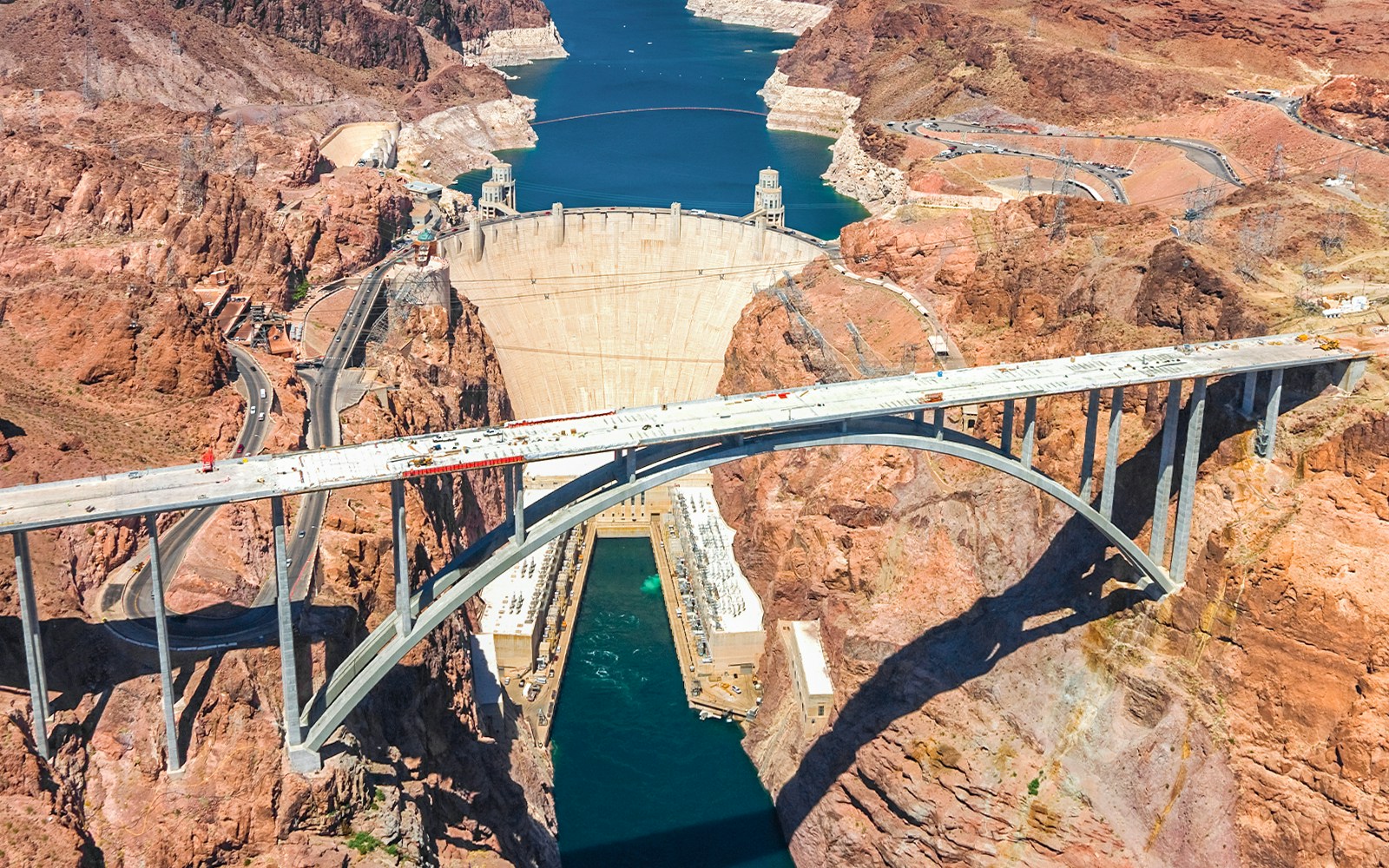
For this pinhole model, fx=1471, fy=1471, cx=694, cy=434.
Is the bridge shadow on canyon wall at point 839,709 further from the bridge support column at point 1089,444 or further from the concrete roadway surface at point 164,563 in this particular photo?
the bridge support column at point 1089,444

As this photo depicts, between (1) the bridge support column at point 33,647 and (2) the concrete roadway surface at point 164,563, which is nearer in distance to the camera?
(1) the bridge support column at point 33,647

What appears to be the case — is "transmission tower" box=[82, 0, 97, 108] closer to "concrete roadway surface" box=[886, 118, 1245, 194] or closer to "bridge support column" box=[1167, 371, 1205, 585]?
"concrete roadway surface" box=[886, 118, 1245, 194]


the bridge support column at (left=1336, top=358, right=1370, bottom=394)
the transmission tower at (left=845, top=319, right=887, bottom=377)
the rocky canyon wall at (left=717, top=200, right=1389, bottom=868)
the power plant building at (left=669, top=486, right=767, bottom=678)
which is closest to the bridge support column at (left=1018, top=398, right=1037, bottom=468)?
the rocky canyon wall at (left=717, top=200, right=1389, bottom=868)

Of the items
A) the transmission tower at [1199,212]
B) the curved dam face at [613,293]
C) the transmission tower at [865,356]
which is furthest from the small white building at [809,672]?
the curved dam face at [613,293]

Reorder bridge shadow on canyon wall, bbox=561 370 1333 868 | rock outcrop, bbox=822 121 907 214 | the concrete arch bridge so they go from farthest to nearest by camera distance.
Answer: rock outcrop, bbox=822 121 907 214 < bridge shadow on canyon wall, bbox=561 370 1333 868 < the concrete arch bridge

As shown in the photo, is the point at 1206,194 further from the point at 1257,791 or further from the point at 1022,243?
the point at 1257,791

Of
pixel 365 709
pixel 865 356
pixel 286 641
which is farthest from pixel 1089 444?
pixel 865 356
